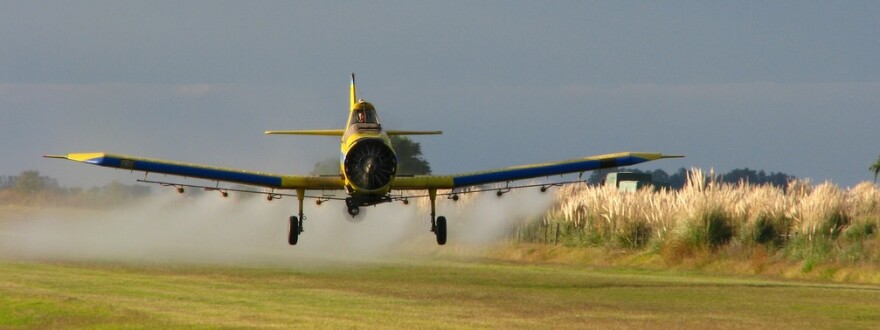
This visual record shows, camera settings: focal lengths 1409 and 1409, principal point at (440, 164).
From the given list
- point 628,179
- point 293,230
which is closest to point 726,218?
point 293,230

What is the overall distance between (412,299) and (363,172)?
3.46 metres

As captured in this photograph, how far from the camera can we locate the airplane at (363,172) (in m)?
35.8

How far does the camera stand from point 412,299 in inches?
1410

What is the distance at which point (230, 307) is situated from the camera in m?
33.3

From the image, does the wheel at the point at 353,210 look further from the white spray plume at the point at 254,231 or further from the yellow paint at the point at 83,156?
the white spray plume at the point at 254,231

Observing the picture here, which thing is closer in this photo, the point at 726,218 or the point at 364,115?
the point at 364,115

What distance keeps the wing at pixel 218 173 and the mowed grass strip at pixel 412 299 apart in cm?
292

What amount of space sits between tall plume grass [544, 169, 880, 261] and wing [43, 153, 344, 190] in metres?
17.1

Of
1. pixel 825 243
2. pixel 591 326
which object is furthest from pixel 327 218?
pixel 591 326

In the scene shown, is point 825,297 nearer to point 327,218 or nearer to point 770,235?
point 770,235

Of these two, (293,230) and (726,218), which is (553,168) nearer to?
(293,230)

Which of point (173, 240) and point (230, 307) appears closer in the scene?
point (230, 307)

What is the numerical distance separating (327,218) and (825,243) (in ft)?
88.5

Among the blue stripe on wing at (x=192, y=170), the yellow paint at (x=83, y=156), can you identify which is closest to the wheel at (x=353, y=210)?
the blue stripe on wing at (x=192, y=170)
